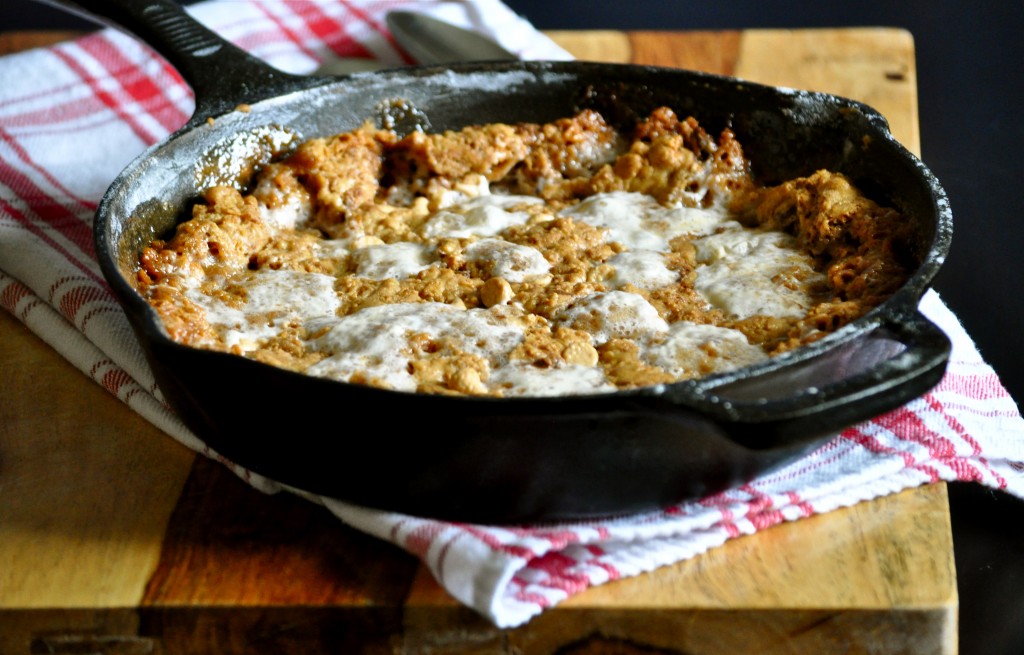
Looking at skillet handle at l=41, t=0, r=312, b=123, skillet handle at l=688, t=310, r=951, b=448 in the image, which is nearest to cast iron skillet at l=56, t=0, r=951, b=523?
skillet handle at l=688, t=310, r=951, b=448

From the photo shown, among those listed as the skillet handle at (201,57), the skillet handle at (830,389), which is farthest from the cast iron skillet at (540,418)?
the skillet handle at (201,57)

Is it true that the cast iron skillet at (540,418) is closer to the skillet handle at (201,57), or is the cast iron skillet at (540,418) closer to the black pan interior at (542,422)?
the black pan interior at (542,422)

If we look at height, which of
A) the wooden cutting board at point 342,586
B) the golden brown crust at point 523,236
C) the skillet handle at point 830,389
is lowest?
the wooden cutting board at point 342,586

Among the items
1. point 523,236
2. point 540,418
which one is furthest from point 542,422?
point 523,236

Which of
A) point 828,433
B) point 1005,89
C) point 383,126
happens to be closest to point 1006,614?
point 828,433

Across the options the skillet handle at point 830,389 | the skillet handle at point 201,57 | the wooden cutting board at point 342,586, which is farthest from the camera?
the skillet handle at point 201,57

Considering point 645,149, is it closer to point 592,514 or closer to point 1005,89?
point 592,514

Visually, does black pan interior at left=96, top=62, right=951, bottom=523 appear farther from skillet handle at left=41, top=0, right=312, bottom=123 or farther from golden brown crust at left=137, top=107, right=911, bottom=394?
skillet handle at left=41, top=0, right=312, bottom=123
